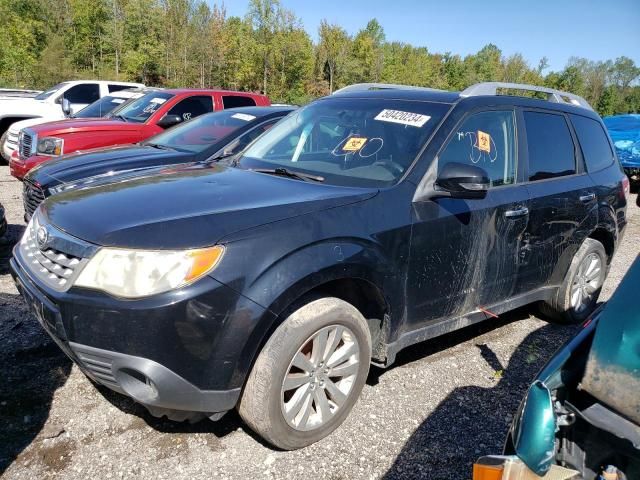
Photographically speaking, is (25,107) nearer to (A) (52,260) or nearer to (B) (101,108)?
(B) (101,108)

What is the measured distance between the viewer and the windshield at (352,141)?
10.4 ft

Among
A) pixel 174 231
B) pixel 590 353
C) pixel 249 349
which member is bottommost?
pixel 249 349

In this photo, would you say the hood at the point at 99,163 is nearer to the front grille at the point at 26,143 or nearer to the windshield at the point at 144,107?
the front grille at the point at 26,143

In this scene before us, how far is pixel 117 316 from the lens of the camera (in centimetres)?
222

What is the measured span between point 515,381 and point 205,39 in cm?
3990

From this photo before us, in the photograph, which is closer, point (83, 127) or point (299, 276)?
point (299, 276)

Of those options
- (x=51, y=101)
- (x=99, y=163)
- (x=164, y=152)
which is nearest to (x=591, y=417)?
(x=99, y=163)

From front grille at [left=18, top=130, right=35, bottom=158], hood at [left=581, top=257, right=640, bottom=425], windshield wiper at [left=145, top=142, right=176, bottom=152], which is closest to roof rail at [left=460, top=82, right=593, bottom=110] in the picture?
hood at [left=581, top=257, right=640, bottom=425]

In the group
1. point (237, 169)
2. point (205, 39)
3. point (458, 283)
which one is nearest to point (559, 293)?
point (458, 283)

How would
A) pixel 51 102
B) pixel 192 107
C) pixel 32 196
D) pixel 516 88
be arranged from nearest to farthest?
pixel 516 88, pixel 32 196, pixel 192 107, pixel 51 102

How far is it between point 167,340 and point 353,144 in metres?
1.79

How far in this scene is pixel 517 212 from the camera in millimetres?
3547

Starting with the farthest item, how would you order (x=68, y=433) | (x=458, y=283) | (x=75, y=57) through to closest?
1. (x=75, y=57)
2. (x=458, y=283)
3. (x=68, y=433)

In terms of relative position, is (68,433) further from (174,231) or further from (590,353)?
(590,353)
